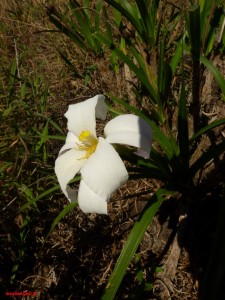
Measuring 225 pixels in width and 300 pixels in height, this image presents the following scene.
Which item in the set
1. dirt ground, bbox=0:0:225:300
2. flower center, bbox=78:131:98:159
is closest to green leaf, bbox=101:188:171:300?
dirt ground, bbox=0:0:225:300

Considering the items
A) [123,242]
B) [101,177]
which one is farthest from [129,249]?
[123,242]

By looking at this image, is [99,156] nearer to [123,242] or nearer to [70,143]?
[70,143]

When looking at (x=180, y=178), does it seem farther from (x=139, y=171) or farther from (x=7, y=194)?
(x=7, y=194)

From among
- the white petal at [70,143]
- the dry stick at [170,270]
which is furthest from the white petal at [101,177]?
the dry stick at [170,270]

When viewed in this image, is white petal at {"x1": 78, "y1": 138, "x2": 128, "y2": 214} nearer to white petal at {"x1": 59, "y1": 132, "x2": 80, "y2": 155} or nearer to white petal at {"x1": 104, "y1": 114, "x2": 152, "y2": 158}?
white petal at {"x1": 104, "y1": 114, "x2": 152, "y2": 158}

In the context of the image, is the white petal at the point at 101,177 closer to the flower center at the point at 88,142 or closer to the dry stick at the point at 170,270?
the flower center at the point at 88,142

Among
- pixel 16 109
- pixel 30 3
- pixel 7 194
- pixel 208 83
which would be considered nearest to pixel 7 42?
pixel 30 3
